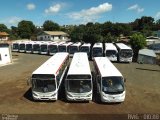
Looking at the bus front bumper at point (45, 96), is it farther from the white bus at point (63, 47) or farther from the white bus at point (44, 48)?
the white bus at point (44, 48)

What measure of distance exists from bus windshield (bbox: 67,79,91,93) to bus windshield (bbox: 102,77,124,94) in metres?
1.15

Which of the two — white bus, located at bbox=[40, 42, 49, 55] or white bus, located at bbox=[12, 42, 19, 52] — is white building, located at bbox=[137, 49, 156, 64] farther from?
white bus, located at bbox=[12, 42, 19, 52]

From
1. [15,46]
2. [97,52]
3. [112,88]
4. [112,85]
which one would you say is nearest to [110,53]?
[97,52]

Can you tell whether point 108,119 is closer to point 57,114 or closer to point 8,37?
point 57,114

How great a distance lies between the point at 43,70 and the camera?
20000mm

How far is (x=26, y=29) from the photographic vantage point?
112 metres

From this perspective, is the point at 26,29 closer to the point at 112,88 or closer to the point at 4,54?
the point at 4,54

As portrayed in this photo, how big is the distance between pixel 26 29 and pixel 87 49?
7447 centimetres

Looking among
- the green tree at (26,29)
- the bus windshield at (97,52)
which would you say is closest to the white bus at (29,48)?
the bus windshield at (97,52)

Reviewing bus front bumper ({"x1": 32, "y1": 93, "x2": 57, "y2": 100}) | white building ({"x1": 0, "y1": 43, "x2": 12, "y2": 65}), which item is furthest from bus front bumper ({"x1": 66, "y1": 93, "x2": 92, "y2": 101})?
white building ({"x1": 0, "y1": 43, "x2": 12, "y2": 65})

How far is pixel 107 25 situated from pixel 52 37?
67.9 feet

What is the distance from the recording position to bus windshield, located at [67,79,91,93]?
18.9m

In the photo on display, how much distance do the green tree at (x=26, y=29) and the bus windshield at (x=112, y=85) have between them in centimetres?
9388

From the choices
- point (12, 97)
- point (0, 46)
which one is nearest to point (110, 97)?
point (12, 97)
